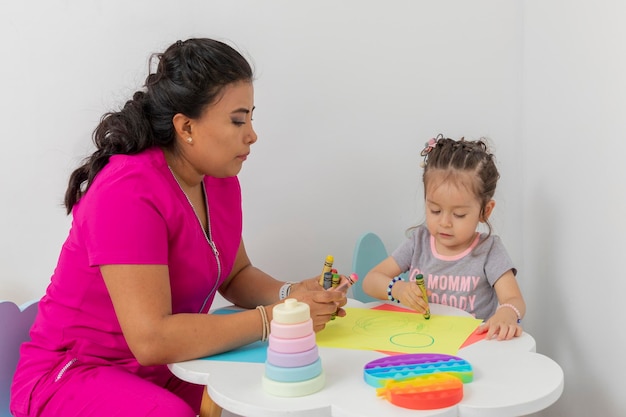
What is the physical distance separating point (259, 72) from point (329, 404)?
1046mm

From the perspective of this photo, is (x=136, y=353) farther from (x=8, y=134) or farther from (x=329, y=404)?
(x=8, y=134)

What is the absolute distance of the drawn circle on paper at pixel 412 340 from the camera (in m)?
1.30

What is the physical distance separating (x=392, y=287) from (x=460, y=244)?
0.20 m

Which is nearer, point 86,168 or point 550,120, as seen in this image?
point 86,168

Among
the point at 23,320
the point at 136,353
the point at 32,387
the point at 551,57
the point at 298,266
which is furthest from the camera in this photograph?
the point at 298,266

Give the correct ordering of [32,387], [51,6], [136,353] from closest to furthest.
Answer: [136,353] < [32,387] < [51,6]

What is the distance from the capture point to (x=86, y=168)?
4.74 feet

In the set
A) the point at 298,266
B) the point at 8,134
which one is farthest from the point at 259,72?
the point at 8,134

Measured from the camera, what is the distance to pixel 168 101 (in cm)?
143

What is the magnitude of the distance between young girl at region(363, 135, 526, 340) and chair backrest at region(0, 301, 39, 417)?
2.52ft

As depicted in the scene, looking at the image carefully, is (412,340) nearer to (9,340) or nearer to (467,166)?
(467,166)

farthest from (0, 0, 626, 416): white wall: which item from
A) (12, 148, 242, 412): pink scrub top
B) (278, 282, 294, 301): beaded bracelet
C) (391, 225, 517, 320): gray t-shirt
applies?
(12, 148, 242, 412): pink scrub top

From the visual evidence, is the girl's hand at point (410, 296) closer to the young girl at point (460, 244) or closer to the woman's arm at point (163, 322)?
the young girl at point (460, 244)

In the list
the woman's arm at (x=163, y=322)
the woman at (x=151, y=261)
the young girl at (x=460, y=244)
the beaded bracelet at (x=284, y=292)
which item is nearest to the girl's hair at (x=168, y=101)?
the woman at (x=151, y=261)
